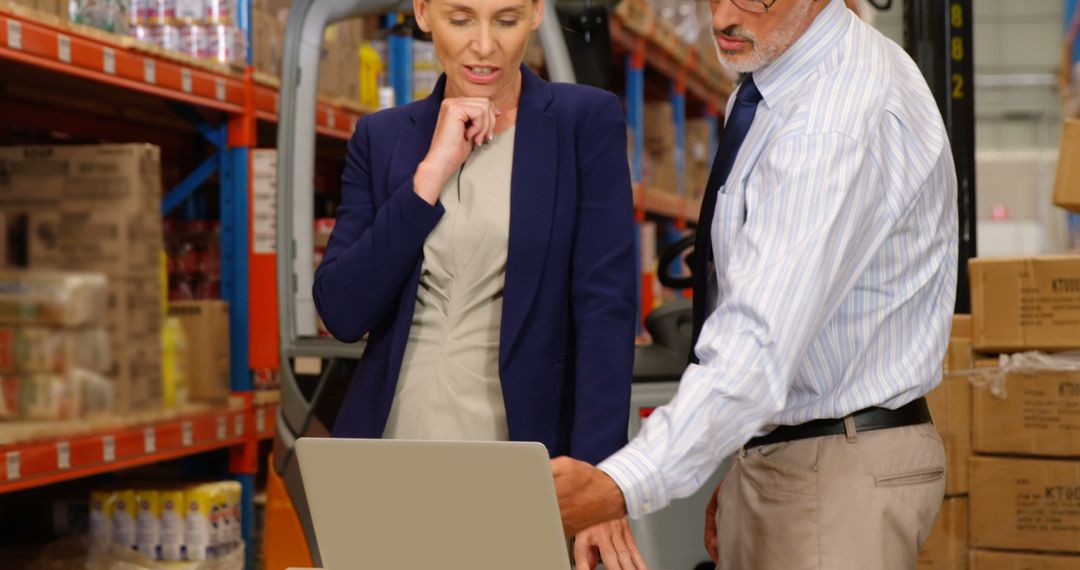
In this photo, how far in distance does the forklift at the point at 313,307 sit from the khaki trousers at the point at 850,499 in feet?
4.86

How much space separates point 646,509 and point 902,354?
1.40 ft

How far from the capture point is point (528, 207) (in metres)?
1.83

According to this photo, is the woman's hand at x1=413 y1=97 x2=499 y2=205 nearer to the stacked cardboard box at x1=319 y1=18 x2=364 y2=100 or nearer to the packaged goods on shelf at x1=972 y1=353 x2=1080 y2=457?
the packaged goods on shelf at x1=972 y1=353 x2=1080 y2=457

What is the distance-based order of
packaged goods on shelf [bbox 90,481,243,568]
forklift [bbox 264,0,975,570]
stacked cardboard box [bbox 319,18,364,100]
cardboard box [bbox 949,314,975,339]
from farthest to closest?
stacked cardboard box [bbox 319,18,364,100], packaged goods on shelf [bbox 90,481,243,568], cardboard box [bbox 949,314,975,339], forklift [bbox 264,0,975,570]

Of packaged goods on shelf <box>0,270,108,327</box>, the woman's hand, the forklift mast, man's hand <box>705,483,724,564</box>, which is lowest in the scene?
man's hand <box>705,483,724,564</box>

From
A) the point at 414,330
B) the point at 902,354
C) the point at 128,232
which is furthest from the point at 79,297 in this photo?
the point at 902,354

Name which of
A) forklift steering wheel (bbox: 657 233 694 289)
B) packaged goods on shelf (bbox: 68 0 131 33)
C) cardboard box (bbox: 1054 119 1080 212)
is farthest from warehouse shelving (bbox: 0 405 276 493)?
cardboard box (bbox: 1054 119 1080 212)

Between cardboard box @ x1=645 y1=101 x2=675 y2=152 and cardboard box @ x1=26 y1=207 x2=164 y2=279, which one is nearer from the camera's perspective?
cardboard box @ x1=26 y1=207 x2=164 y2=279

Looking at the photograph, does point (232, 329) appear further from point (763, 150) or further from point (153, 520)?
point (763, 150)

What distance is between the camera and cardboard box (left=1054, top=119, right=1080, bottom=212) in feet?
9.87

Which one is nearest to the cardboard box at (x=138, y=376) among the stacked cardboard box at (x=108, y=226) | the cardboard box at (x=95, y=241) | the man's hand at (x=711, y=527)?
the stacked cardboard box at (x=108, y=226)

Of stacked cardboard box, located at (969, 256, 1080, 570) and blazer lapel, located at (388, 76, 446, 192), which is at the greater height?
blazer lapel, located at (388, 76, 446, 192)

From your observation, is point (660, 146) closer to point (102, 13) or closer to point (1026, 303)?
point (102, 13)

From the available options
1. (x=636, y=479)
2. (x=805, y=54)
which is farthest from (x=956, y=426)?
(x=636, y=479)
